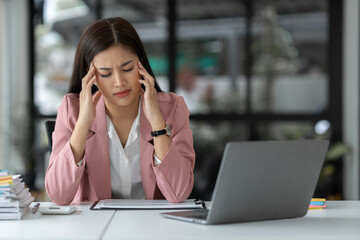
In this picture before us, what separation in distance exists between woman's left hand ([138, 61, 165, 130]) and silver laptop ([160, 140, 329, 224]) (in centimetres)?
58

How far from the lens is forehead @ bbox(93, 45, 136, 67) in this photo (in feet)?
7.32

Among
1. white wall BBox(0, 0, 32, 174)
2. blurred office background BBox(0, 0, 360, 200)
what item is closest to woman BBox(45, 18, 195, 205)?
blurred office background BBox(0, 0, 360, 200)

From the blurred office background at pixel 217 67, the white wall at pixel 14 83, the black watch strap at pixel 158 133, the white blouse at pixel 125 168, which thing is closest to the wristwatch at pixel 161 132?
the black watch strap at pixel 158 133

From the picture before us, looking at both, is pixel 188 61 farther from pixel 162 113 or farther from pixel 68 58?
pixel 162 113

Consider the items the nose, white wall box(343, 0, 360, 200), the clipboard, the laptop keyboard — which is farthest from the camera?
white wall box(343, 0, 360, 200)

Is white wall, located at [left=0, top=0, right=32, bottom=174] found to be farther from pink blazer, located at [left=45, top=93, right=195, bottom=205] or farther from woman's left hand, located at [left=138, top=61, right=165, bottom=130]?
woman's left hand, located at [left=138, top=61, right=165, bottom=130]

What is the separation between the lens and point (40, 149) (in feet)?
20.1

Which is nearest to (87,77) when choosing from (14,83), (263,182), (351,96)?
(263,182)

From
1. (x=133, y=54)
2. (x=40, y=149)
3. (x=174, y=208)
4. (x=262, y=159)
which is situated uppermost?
(x=133, y=54)

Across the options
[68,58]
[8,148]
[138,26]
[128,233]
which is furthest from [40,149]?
[128,233]

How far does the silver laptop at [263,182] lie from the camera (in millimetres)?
1528

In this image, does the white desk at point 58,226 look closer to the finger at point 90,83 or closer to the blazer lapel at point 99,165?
the blazer lapel at point 99,165

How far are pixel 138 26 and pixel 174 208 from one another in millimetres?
4508

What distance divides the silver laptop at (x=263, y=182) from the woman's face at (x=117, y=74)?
2.28 feet
